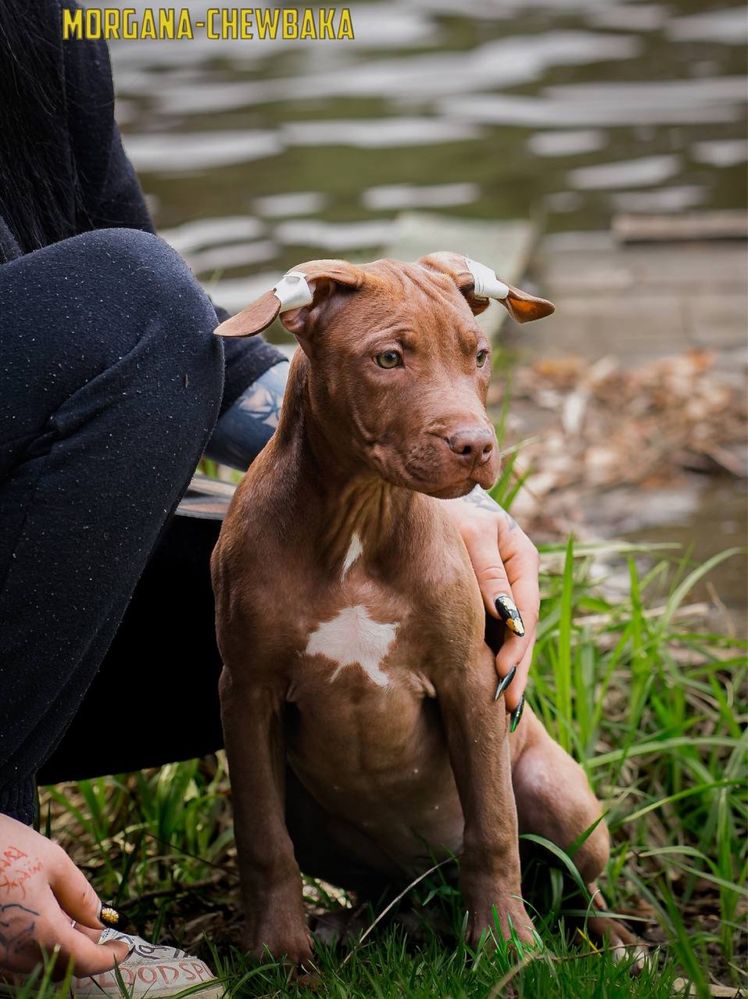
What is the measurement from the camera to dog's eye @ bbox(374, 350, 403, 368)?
6.85 feet

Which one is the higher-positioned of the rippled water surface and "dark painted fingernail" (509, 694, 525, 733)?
"dark painted fingernail" (509, 694, 525, 733)

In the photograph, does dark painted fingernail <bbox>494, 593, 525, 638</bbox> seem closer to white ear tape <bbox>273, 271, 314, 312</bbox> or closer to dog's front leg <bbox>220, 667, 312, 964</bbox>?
dog's front leg <bbox>220, 667, 312, 964</bbox>

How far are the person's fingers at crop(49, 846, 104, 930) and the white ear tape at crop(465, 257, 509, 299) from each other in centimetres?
103

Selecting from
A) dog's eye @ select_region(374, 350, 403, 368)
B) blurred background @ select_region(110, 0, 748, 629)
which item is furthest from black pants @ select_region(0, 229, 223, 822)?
blurred background @ select_region(110, 0, 748, 629)

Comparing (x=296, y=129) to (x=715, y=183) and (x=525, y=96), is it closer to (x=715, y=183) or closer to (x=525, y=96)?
(x=525, y=96)

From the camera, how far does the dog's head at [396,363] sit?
6.63 feet

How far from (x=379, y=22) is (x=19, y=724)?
39.9 feet

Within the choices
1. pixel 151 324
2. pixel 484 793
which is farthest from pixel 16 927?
pixel 151 324

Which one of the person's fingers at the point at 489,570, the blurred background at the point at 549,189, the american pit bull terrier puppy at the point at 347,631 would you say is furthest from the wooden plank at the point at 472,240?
the american pit bull terrier puppy at the point at 347,631

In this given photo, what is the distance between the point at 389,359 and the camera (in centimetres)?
209

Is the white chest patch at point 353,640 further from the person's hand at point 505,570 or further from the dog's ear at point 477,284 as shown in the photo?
the dog's ear at point 477,284

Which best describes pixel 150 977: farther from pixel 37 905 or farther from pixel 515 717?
pixel 515 717

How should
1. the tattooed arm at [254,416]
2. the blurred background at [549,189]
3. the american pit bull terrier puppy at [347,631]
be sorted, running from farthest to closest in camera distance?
1. the blurred background at [549,189]
2. the tattooed arm at [254,416]
3. the american pit bull terrier puppy at [347,631]

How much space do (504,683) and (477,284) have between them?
658 mm
